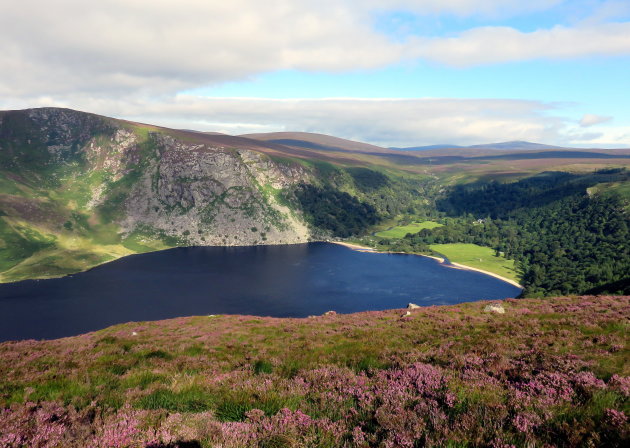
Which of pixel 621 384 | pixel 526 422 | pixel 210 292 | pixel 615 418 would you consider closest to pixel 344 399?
pixel 526 422

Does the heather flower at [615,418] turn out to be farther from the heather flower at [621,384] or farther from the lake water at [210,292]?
the lake water at [210,292]

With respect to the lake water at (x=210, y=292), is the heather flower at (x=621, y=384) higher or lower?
higher

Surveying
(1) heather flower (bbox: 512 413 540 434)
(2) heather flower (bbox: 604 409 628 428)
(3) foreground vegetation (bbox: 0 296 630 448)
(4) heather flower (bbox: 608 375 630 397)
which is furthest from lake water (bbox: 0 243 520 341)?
(2) heather flower (bbox: 604 409 628 428)

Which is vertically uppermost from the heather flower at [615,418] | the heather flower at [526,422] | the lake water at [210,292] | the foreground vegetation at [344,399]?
the heather flower at [615,418]

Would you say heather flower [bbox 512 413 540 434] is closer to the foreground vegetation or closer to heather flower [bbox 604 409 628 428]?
the foreground vegetation

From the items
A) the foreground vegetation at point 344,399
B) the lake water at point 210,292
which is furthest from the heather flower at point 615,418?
the lake water at point 210,292

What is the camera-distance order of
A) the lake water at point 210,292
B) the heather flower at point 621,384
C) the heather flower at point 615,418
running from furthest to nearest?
the lake water at point 210,292
the heather flower at point 621,384
the heather flower at point 615,418

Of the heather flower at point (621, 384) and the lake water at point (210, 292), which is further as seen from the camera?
the lake water at point (210, 292)

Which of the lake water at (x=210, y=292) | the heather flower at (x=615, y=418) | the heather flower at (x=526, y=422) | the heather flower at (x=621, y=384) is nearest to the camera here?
the heather flower at (x=615, y=418)
